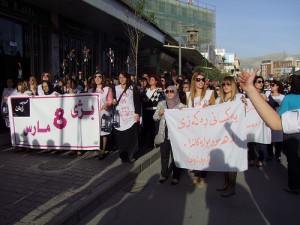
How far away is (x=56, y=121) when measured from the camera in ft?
24.7

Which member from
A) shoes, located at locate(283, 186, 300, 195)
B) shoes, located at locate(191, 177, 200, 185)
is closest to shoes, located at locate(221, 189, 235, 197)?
shoes, located at locate(191, 177, 200, 185)

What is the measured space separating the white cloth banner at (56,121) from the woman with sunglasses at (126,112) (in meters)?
0.51

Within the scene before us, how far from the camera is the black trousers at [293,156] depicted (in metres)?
5.36

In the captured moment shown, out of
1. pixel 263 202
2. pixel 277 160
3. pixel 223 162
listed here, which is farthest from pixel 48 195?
pixel 277 160

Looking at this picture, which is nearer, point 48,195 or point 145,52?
point 48,195

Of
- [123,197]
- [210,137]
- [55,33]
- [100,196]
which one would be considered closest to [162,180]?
[123,197]

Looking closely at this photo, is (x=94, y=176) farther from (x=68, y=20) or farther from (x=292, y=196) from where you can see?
(x=68, y=20)

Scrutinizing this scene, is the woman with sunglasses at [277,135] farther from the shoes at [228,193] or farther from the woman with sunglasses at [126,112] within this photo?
the woman with sunglasses at [126,112]

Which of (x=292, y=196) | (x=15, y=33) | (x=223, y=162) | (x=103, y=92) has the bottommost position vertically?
(x=292, y=196)

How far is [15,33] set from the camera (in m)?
11.8

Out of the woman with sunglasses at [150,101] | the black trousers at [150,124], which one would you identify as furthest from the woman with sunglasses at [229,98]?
the black trousers at [150,124]

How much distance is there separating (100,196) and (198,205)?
143 cm

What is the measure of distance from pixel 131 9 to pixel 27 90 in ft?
27.5

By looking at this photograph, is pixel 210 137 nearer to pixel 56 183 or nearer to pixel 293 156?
pixel 293 156
